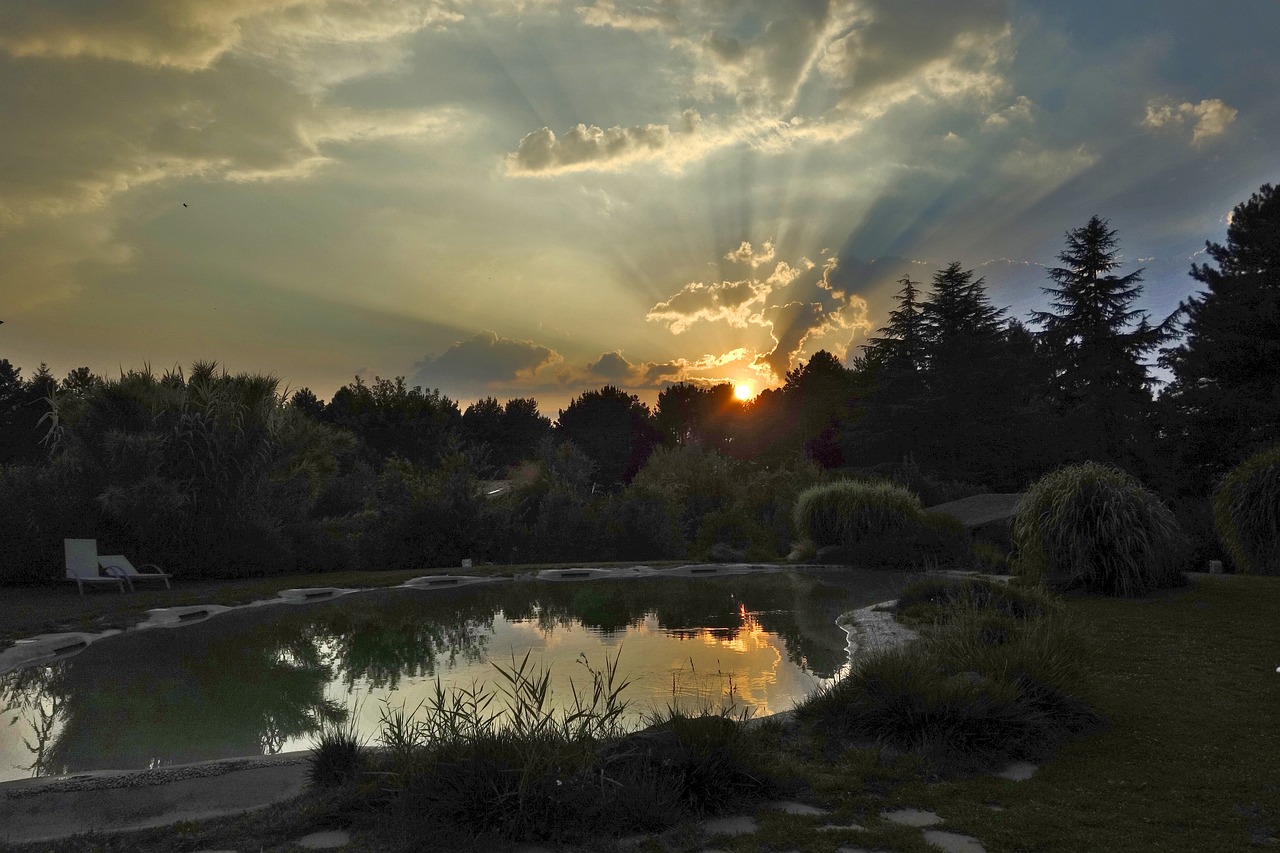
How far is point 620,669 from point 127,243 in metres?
12.1

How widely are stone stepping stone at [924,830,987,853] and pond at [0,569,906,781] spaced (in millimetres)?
1486

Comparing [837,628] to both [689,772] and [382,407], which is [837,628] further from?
[382,407]

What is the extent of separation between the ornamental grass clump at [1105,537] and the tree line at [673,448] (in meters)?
6.75

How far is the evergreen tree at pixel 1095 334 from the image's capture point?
28234mm

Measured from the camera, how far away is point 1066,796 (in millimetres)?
3535

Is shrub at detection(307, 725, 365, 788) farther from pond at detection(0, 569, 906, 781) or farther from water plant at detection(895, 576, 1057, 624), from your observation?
water plant at detection(895, 576, 1057, 624)

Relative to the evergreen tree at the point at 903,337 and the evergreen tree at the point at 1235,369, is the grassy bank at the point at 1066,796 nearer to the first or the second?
the evergreen tree at the point at 1235,369

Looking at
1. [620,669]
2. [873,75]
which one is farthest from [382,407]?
[620,669]

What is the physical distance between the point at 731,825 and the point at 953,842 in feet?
2.80

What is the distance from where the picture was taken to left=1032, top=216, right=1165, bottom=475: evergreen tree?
28.2 m

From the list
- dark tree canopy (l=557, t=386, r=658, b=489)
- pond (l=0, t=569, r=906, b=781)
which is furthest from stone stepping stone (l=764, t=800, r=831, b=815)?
dark tree canopy (l=557, t=386, r=658, b=489)

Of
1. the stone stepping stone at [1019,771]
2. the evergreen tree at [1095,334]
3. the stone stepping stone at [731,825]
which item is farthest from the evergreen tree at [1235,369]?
the stone stepping stone at [731,825]

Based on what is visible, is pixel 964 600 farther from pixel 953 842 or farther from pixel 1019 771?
pixel 953 842


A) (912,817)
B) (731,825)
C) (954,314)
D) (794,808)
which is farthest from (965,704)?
(954,314)
